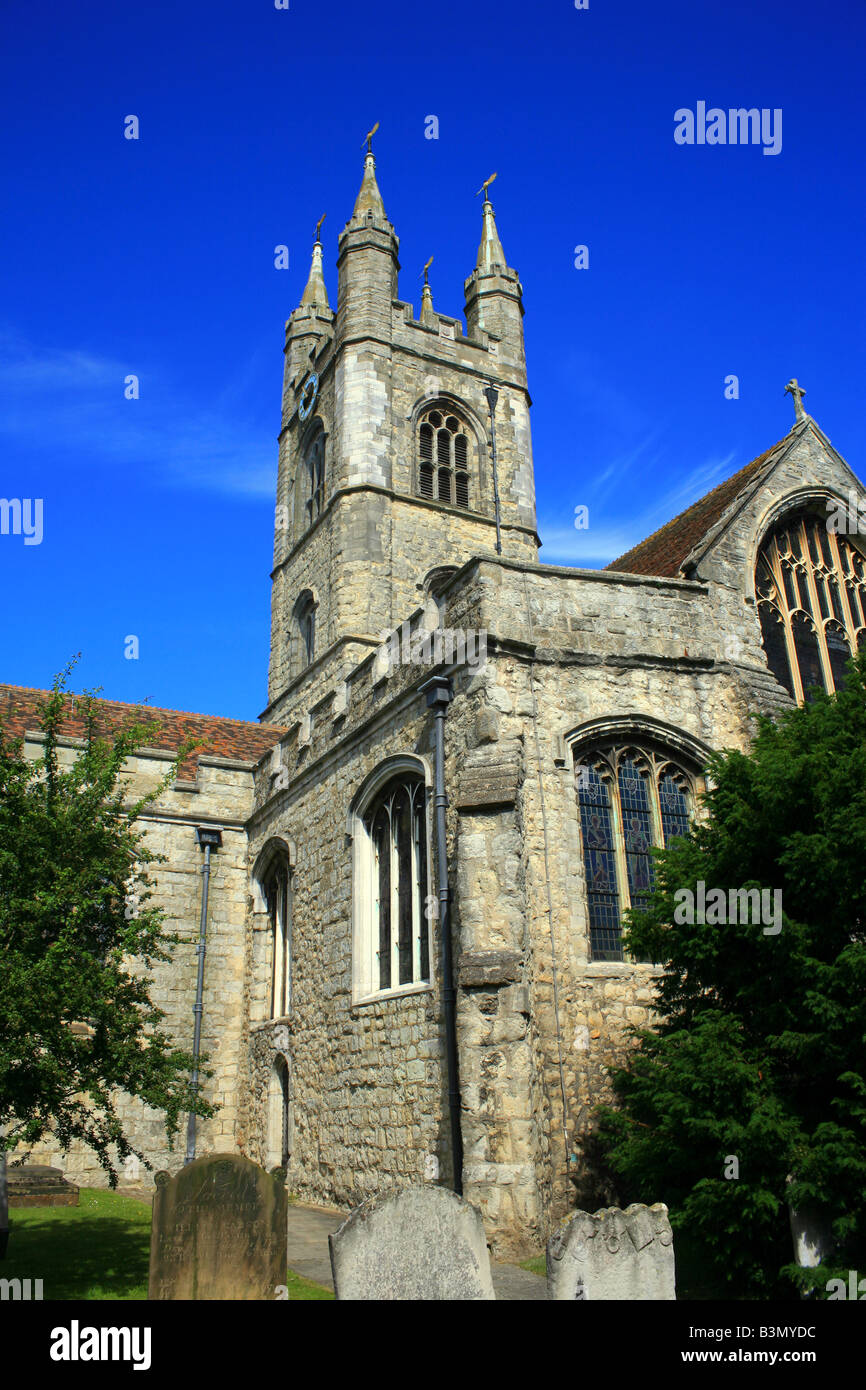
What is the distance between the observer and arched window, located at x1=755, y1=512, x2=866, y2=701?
44.1ft

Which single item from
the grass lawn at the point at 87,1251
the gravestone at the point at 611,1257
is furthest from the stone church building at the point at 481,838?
the gravestone at the point at 611,1257

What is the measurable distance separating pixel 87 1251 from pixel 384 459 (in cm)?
1900

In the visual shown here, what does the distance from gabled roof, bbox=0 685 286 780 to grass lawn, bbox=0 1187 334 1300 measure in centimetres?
754

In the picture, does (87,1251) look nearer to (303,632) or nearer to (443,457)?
(303,632)

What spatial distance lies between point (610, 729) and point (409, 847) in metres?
2.81

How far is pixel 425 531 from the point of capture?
24.2 meters

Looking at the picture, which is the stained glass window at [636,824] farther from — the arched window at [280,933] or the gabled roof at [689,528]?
the arched window at [280,933]

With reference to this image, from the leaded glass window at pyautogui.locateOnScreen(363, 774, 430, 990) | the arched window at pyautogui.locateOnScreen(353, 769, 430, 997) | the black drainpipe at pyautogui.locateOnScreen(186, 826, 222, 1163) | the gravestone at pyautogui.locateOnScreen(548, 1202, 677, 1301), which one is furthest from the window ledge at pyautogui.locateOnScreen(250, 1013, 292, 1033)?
the gravestone at pyautogui.locateOnScreen(548, 1202, 677, 1301)

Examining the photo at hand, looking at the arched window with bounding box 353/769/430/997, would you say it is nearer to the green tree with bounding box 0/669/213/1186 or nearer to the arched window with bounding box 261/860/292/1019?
the arched window with bounding box 261/860/292/1019

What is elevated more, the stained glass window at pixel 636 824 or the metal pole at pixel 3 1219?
the stained glass window at pixel 636 824

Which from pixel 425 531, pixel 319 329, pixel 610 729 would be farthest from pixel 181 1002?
pixel 319 329

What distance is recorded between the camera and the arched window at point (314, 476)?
26609 millimetres

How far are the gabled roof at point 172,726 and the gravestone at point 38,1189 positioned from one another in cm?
697

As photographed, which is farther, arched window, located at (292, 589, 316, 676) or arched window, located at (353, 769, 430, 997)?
arched window, located at (292, 589, 316, 676)
